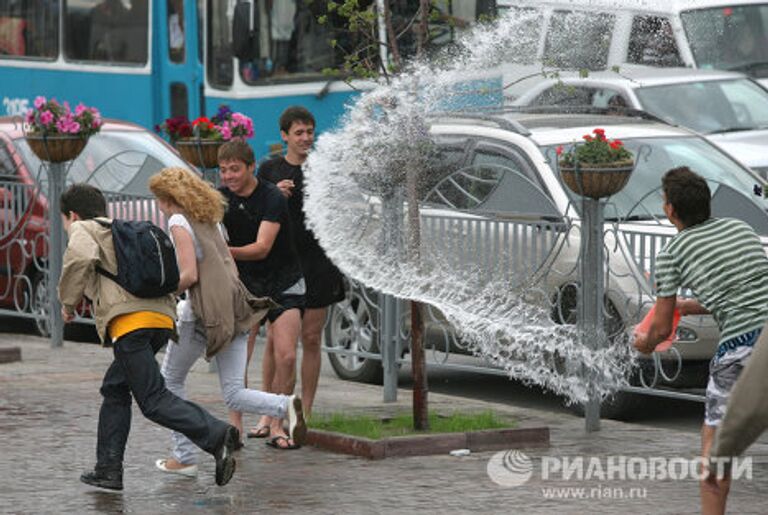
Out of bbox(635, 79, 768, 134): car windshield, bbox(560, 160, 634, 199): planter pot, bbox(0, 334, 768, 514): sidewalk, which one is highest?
bbox(635, 79, 768, 134): car windshield

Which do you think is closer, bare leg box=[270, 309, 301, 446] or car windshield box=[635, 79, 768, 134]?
bare leg box=[270, 309, 301, 446]

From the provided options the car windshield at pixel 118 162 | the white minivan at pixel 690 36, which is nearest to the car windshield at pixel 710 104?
the white minivan at pixel 690 36

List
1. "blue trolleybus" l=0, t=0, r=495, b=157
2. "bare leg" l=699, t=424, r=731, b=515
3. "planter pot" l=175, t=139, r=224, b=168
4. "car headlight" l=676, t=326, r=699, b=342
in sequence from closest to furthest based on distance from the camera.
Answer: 1. "bare leg" l=699, t=424, r=731, b=515
2. "car headlight" l=676, t=326, r=699, b=342
3. "planter pot" l=175, t=139, r=224, b=168
4. "blue trolleybus" l=0, t=0, r=495, b=157

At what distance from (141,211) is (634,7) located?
7.14 m

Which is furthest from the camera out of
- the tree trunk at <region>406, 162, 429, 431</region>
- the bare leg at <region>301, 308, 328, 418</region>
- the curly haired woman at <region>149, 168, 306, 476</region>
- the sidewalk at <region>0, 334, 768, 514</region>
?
the bare leg at <region>301, 308, 328, 418</region>

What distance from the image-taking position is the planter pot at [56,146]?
1517 cm

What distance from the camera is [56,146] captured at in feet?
49.9

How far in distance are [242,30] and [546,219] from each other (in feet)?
28.4

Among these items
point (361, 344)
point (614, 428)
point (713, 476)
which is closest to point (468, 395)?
point (361, 344)

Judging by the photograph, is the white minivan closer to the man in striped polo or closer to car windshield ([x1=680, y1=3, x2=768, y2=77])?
car windshield ([x1=680, y1=3, x2=768, y2=77])

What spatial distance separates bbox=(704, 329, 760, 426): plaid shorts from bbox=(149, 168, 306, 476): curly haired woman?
8.15ft

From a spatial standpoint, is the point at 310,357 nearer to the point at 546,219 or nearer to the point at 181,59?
the point at 546,219

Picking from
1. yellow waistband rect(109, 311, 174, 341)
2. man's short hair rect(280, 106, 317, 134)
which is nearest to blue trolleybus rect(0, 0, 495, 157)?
man's short hair rect(280, 106, 317, 134)

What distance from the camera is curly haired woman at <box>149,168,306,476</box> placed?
10.1 m
